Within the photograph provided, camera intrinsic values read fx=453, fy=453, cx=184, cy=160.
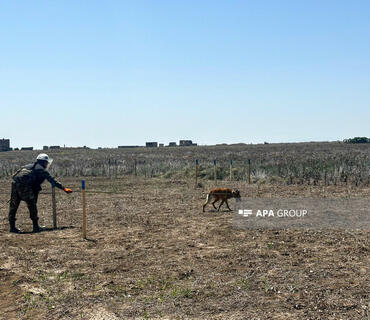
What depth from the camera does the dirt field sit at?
581cm

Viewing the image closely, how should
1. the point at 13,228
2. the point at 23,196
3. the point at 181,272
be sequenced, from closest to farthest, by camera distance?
the point at 181,272, the point at 23,196, the point at 13,228

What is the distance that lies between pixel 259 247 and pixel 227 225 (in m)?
2.52

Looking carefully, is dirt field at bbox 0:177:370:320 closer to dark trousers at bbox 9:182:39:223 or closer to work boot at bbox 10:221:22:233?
work boot at bbox 10:221:22:233

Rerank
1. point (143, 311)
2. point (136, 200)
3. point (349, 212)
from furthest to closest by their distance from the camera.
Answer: point (136, 200), point (349, 212), point (143, 311)

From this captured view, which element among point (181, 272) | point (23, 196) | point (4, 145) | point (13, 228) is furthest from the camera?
point (4, 145)

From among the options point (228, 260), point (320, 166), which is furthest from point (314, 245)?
point (320, 166)

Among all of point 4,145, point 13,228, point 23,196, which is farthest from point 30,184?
point 4,145

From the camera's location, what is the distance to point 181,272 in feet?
24.2

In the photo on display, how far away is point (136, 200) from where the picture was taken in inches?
668

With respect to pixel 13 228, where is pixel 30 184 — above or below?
above

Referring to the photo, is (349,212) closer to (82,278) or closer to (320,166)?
(82,278)

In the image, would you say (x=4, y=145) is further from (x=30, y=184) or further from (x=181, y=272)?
(x=181, y=272)

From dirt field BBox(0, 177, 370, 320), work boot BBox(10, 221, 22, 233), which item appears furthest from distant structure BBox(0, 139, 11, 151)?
work boot BBox(10, 221, 22, 233)

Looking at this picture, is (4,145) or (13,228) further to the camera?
(4,145)
